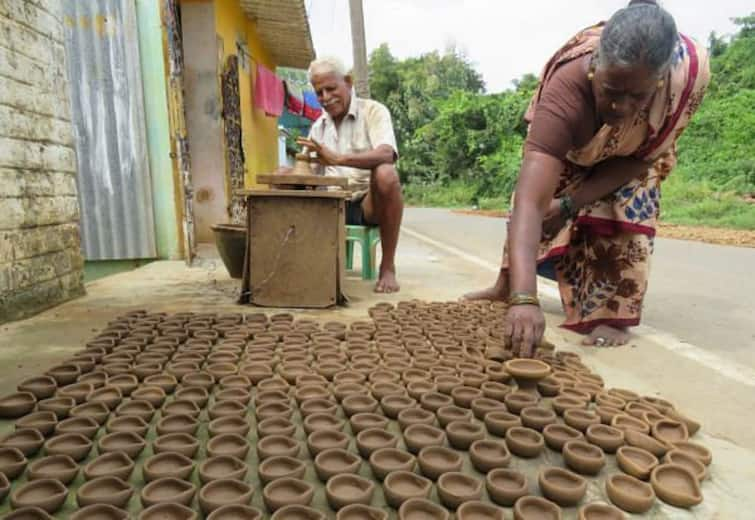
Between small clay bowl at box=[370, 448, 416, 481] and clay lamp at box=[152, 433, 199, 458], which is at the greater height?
clay lamp at box=[152, 433, 199, 458]

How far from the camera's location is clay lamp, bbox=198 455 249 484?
→ 1237 mm

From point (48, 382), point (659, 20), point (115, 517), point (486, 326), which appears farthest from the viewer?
point (486, 326)

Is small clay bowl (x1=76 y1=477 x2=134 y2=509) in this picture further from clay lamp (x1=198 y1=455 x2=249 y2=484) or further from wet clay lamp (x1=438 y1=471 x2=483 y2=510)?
wet clay lamp (x1=438 y1=471 x2=483 y2=510)

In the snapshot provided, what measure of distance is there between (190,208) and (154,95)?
3.06 ft

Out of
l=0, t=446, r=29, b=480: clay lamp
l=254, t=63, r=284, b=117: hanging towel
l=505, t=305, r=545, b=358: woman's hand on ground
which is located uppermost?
l=254, t=63, r=284, b=117: hanging towel

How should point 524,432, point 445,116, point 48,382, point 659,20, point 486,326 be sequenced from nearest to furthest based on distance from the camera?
point 524,432 → point 659,20 → point 48,382 → point 486,326 → point 445,116

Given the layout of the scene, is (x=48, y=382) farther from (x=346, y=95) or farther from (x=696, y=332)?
(x=696, y=332)

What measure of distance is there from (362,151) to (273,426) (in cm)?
230

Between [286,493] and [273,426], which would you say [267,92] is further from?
[286,493]

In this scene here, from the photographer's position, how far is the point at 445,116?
18.2 metres

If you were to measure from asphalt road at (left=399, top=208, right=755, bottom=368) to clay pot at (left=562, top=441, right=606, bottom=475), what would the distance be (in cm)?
117

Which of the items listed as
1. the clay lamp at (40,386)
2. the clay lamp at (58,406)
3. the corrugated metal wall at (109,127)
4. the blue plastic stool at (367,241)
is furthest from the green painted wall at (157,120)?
the clay lamp at (58,406)

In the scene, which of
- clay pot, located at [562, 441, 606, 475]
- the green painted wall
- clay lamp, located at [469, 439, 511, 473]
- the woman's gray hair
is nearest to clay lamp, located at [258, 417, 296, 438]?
clay lamp, located at [469, 439, 511, 473]

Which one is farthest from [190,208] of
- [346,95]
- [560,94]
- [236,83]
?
[560,94]
